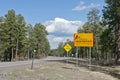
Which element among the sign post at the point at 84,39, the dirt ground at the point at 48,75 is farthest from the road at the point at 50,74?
the sign post at the point at 84,39

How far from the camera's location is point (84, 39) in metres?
38.2

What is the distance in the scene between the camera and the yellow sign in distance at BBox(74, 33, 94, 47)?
125 feet

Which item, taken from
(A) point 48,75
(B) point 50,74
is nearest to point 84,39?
(B) point 50,74

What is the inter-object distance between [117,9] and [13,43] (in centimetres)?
4722

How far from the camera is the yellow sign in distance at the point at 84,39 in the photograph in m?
38.0

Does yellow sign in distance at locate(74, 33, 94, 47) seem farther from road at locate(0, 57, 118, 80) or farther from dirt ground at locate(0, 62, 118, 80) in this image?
dirt ground at locate(0, 62, 118, 80)

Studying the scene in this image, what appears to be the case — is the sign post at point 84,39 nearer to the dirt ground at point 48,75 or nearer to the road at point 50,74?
the road at point 50,74

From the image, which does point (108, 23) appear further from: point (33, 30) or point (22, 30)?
point (33, 30)

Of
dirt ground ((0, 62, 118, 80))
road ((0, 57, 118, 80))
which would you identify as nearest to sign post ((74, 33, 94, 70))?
road ((0, 57, 118, 80))

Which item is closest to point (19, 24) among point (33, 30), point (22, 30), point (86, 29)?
point (22, 30)

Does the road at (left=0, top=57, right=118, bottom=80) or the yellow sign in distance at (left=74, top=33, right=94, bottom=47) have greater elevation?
the yellow sign in distance at (left=74, top=33, right=94, bottom=47)

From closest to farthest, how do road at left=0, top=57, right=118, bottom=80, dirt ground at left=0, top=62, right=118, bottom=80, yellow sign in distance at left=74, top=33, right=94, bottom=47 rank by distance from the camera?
dirt ground at left=0, top=62, right=118, bottom=80, road at left=0, top=57, right=118, bottom=80, yellow sign in distance at left=74, top=33, right=94, bottom=47

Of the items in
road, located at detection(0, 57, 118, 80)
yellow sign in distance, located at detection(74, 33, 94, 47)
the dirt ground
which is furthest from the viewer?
yellow sign in distance, located at detection(74, 33, 94, 47)

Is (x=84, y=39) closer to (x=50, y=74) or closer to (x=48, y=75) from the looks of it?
(x=50, y=74)
